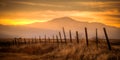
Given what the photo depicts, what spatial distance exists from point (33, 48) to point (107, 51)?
44.3 ft

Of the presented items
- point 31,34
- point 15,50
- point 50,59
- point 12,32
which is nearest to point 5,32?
point 12,32

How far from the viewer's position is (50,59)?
1586 centimetres

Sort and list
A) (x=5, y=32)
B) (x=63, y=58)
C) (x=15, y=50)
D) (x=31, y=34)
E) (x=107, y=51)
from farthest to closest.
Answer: (x=31, y=34) → (x=5, y=32) → (x=15, y=50) → (x=63, y=58) → (x=107, y=51)

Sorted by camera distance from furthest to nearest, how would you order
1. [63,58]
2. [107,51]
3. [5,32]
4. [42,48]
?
[5,32], [42,48], [63,58], [107,51]

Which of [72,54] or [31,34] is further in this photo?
[31,34]

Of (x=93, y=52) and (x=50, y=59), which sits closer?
(x=93, y=52)

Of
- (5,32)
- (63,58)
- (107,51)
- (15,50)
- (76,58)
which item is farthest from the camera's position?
(5,32)

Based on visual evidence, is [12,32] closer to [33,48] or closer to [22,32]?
[22,32]

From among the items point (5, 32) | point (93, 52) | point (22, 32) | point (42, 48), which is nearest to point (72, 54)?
point (93, 52)

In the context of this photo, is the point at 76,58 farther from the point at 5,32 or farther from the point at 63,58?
the point at 5,32

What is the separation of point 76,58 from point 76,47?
58.5 inches

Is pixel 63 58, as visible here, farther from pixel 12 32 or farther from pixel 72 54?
pixel 12 32

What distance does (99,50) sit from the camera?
13688 millimetres

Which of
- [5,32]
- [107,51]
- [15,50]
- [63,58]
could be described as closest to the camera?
[107,51]
